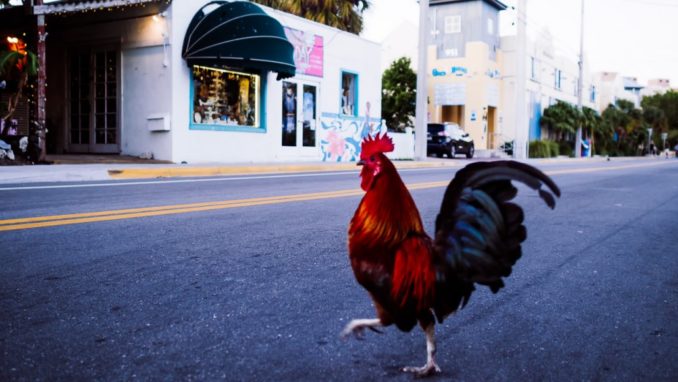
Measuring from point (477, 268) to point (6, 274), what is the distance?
316cm

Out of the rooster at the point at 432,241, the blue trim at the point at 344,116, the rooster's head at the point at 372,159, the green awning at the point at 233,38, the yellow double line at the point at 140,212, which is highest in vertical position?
the green awning at the point at 233,38

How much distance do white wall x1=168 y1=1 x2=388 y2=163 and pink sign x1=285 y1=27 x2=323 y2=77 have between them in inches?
9.4

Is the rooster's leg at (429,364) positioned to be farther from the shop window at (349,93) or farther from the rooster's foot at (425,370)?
the shop window at (349,93)

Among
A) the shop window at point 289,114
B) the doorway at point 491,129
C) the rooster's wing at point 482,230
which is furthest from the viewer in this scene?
the doorway at point 491,129

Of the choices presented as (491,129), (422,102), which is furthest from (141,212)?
(491,129)

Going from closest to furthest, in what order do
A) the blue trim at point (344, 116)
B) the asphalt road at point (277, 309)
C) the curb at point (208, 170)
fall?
1. the asphalt road at point (277, 309)
2. the curb at point (208, 170)
3. the blue trim at point (344, 116)

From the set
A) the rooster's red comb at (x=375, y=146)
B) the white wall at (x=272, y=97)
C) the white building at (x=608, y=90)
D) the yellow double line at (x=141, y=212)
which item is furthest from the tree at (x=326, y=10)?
the white building at (x=608, y=90)

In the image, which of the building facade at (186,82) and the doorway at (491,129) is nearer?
the building facade at (186,82)

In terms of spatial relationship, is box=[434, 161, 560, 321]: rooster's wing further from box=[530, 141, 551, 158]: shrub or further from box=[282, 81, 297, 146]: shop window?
box=[530, 141, 551, 158]: shrub

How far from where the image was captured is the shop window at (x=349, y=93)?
77.4 feet

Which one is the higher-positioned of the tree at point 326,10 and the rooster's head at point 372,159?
the tree at point 326,10

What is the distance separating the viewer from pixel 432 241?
238 cm

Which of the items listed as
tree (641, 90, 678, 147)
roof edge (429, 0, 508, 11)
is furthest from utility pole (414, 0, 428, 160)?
tree (641, 90, 678, 147)

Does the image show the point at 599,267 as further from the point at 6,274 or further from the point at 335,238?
the point at 6,274
